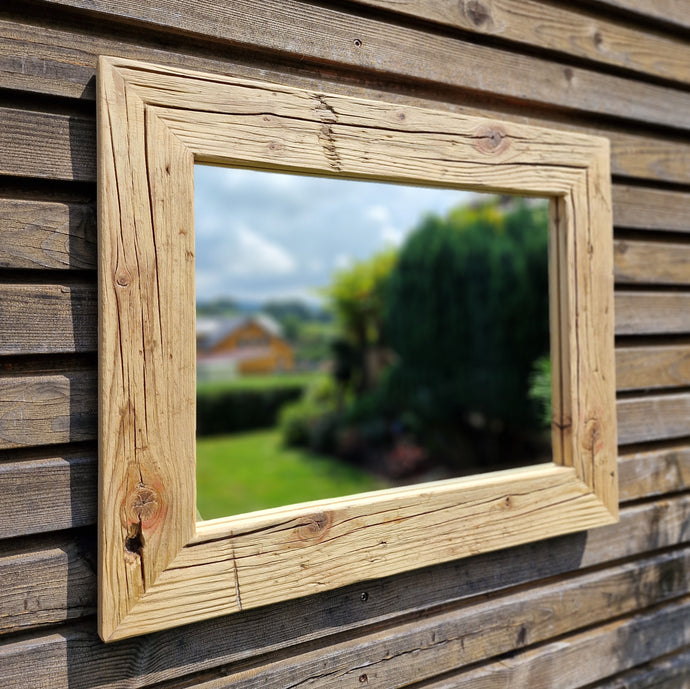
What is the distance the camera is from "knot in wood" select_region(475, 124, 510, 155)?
136 centimetres

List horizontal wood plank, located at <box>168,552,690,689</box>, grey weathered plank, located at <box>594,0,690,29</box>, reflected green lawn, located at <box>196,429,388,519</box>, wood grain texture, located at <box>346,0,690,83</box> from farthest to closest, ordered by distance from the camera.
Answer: reflected green lawn, located at <box>196,429,388,519</box> < grey weathered plank, located at <box>594,0,690,29</box> < wood grain texture, located at <box>346,0,690,83</box> < horizontal wood plank, located at <box>168,552,690,689</box>

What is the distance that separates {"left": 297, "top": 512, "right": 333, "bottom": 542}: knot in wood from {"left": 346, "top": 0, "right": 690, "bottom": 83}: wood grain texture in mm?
1086

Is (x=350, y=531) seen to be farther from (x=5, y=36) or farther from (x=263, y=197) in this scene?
(x=263, y=197)

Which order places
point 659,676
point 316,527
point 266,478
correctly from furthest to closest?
point 266,478, point 659,676, point 316,527

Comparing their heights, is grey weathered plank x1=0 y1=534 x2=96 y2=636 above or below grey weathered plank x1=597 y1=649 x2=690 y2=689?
above

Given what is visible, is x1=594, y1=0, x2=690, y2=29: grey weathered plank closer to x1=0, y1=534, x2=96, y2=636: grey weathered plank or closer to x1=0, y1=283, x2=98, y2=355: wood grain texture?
x1=0, y1=283, x2=98, y2=355: wood grain texture

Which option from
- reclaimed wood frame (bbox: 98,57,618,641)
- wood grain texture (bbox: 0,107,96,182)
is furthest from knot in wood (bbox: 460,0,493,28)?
wood grain texture (bbox: 0,107,96,182)

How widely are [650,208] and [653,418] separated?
0.61 m

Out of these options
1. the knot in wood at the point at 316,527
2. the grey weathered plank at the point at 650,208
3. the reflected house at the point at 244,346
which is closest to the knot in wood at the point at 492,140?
the grey weathered plank at the point at 650,208

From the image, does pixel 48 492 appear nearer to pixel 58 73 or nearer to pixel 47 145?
pixel 47 145

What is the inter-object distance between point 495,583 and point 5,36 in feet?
4.94

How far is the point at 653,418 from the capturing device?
1.69 metres

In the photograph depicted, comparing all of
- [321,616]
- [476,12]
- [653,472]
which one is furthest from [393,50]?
[653,472]

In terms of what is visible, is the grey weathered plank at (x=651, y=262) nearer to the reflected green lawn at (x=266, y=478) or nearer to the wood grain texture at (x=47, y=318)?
the wood grain texture at (x=47, y=318)
